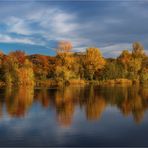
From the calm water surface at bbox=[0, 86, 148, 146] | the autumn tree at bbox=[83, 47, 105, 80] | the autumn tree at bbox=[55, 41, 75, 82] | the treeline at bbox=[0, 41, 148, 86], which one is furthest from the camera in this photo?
the autumn tree at bbox=[83, 47, 105, 80]

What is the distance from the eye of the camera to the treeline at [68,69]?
4548 cm

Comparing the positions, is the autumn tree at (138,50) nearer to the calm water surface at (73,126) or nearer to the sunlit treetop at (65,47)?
the sunlit treetop at (65,47)

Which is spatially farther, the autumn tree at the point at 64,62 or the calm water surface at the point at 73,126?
the autumn tree at the point at 64,62

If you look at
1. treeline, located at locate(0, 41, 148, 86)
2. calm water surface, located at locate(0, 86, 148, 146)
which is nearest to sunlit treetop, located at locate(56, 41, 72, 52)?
treeline, located at locate(0, 41, 148, 86)

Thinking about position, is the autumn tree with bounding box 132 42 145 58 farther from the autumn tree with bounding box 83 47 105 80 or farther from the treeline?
the autumn tree with bounding box 83 47 105 80

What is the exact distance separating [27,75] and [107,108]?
26.6m

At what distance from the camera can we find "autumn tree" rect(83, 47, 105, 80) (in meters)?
57.8

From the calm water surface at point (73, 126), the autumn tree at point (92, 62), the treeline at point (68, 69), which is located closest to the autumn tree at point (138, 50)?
the treeline at point (68, 69)

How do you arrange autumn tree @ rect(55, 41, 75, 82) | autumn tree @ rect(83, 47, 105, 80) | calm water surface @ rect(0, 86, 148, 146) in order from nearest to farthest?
calm water surface @ rect(0, 86, 148, 146) → autumn tree @ rect(55, 41, 75, 82) → autumn tree @ rect(83, 47, 105, 80)

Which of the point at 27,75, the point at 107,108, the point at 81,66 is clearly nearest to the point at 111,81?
the point at 81,66

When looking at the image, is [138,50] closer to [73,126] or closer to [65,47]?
[65,47]

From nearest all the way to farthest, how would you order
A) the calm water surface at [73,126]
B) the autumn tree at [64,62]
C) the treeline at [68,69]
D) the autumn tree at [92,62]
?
the calm water surface at [73,126]
the treeline at [68,69]
the autumn tree at [64,62]
the autumn tree at [92,62]

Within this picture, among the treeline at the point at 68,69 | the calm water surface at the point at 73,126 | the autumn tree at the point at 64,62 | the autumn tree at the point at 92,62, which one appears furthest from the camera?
the autumn tree at the point at 92,62

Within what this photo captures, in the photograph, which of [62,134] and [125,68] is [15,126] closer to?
[62,134]
